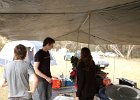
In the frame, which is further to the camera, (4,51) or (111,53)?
(111,53)

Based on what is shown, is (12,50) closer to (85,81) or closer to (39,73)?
(39,73)

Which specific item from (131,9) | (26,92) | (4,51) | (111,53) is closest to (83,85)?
(26,92)

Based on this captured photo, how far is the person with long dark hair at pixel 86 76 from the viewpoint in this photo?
3418 mm

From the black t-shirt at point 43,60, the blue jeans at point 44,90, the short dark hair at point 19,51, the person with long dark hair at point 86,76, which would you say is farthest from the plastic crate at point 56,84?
the short dark hair at point 19,51

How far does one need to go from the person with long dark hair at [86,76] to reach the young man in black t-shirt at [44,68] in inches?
30.2

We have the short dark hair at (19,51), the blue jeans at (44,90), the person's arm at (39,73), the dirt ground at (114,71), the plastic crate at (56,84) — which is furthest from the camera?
the dirt ground at (114,71)

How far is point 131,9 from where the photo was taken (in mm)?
3152

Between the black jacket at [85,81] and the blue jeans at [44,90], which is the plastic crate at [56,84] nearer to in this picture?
the blue jeans at [44,90]

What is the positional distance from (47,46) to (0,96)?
438 cm

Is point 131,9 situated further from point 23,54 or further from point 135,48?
point 135,48

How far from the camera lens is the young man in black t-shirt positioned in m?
4.12

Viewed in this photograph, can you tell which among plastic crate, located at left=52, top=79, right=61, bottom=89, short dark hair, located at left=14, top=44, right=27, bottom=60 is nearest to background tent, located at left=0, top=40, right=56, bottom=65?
plastic crate, located at left=52, top=79, right=61, bottom=89

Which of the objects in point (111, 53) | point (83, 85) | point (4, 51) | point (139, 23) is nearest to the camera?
point (83, 85)

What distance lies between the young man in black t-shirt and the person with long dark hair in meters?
0.77
